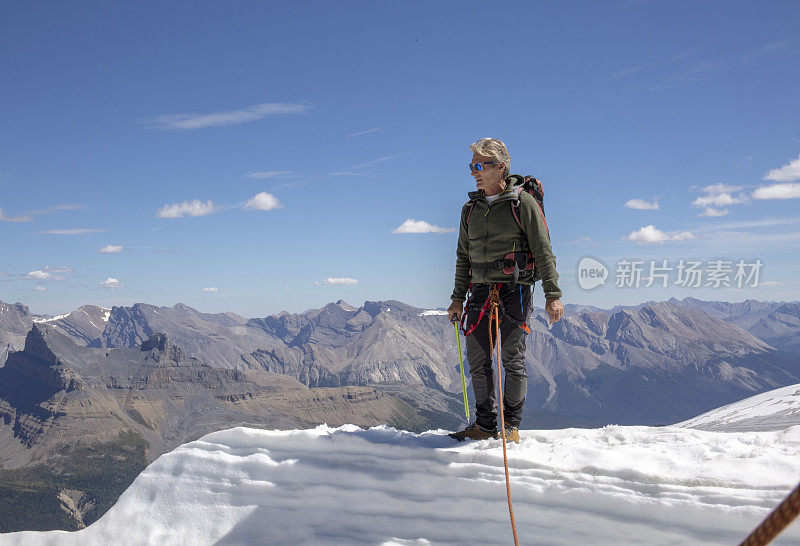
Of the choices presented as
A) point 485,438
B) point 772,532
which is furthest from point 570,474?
point 772,532

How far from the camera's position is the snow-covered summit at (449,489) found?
625 cm

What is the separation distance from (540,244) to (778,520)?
5.56 meters

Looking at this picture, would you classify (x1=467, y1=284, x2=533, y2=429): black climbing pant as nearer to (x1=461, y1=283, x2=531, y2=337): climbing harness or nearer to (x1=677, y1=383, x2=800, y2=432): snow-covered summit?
(x1=461, y1=283, x2=531, y2=337): climbing harness

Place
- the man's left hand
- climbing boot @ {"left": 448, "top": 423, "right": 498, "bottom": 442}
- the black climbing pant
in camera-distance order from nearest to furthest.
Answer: the man's left hand < the black climbing pant < climbing boot @ {"left": 448, "top": 423, "right": 498, "bottom": 442}

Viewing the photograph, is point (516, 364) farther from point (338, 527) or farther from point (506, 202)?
point (338, 527)

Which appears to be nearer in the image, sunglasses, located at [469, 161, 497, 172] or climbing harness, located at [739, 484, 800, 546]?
climbing harness, located at [739, 484, 800, 546]

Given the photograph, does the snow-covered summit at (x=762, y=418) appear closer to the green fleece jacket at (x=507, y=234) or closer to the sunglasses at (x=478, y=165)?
the green fleece jacket at (x=507, y=234)

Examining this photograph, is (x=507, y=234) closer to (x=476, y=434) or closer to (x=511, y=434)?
(x=511, y=434)

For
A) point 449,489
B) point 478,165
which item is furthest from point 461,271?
point 449,489

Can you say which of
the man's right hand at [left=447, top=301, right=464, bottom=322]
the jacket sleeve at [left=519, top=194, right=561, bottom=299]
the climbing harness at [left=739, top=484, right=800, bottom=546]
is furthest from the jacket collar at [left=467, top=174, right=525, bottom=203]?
the climbing harness at [left=739, top=484, right=800, bottom=546]

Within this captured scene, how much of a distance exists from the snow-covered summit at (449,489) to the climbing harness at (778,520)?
14.0 ft

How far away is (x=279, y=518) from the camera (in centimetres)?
792

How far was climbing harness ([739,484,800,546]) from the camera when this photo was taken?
2.22 meters

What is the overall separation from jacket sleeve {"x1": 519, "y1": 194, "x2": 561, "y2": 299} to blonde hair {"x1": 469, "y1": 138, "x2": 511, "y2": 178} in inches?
26.1
